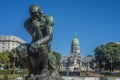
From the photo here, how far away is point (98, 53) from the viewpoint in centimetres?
10919

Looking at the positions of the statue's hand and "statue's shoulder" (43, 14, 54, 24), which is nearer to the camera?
the statue's hand

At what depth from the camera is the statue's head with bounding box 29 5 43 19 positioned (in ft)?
34.3

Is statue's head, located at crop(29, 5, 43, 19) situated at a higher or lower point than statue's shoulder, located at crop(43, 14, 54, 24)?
higher

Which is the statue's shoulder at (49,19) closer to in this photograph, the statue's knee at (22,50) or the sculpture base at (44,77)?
the statue's knee at (22,50)

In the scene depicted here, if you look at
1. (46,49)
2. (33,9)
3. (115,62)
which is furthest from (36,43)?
(115,62)

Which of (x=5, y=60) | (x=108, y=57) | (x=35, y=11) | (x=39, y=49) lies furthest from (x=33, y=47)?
(x=5, y=60)

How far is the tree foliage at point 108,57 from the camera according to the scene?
338 ft

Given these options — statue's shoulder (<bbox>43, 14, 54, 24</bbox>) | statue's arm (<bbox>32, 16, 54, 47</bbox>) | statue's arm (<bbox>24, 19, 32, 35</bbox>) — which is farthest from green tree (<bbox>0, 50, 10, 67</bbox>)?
statue's arm (<bbox>32, 16, 54, 47</bbox>)

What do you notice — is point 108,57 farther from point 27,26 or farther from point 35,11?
point 35,11

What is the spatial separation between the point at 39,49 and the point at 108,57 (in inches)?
3691

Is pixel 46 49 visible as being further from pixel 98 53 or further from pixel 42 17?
pixel 98 53

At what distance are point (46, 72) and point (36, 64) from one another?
1.20ft

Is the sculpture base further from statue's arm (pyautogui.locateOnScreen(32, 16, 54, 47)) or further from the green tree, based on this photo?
the green tree

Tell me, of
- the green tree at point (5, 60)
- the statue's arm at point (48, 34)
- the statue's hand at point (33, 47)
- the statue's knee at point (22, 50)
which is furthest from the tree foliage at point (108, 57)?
the statue's hand at point (33, 47)
